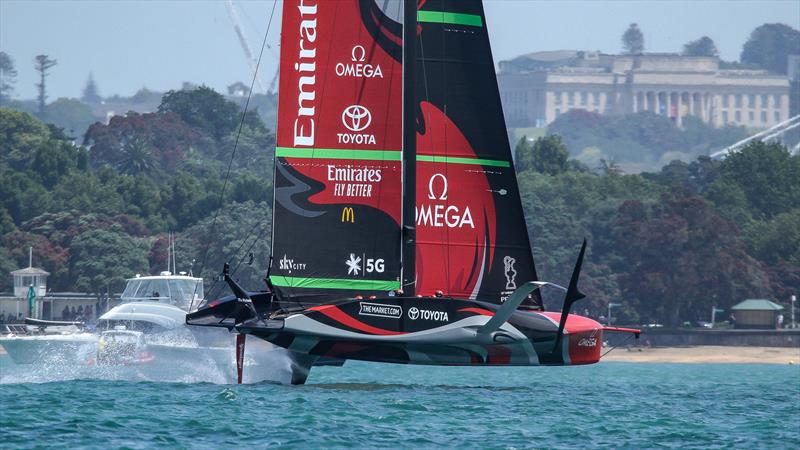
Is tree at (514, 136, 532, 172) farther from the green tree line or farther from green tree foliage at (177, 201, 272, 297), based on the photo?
green tree foliage at (177, 201, 272, 297)

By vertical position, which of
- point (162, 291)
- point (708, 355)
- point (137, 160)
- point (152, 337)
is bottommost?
point (708, 355)

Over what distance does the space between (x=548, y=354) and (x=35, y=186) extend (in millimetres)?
81930

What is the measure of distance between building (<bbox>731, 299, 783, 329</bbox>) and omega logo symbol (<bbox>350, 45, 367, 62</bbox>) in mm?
65571

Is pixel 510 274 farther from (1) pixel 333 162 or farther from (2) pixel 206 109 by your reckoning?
(2) pixel 206 109

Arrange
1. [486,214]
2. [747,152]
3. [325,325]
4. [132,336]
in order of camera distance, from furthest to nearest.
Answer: [747,152], [132,336], [486,214], [325,325]

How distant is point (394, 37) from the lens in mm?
36688

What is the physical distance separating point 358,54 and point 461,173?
3342 millimetres

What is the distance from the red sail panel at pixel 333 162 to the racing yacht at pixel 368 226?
2 centimetres

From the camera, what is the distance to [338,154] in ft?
119

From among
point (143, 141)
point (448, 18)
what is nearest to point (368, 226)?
point (448, 18)

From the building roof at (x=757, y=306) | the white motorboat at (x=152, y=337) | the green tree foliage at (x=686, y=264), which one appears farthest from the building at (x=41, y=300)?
the building roof at (x=757, y=306)

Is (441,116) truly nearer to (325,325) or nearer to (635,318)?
(325,325)

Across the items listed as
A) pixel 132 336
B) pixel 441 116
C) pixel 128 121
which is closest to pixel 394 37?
pixel 441 116

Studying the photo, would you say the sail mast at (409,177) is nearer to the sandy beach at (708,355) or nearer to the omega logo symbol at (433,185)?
the omega logo symbol at (433,185)
